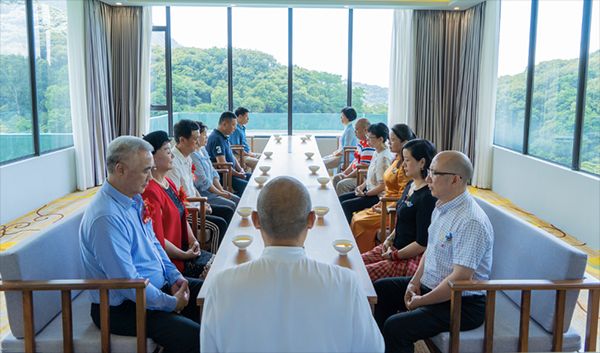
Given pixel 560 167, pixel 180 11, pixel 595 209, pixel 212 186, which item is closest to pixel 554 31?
pixel 560 167

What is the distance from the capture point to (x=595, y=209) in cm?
496

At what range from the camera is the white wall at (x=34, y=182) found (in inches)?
222

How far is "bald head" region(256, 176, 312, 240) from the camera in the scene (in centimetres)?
150

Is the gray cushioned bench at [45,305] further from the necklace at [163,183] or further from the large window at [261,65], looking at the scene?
the large window at [261,65]

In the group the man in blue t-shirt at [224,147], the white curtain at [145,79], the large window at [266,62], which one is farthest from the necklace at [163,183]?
the large window at [266,62]

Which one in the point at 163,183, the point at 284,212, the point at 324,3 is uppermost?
the point at 324,3

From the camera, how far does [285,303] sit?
4.73 ft

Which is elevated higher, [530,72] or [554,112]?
[530,72]

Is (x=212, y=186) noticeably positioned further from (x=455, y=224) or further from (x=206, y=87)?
(x=206, y=87)

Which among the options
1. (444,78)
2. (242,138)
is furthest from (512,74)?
(242,138)

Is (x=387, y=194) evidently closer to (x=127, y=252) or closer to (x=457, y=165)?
(x=457, y=165)

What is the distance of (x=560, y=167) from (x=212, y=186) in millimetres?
3426

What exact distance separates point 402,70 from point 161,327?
22.6ft

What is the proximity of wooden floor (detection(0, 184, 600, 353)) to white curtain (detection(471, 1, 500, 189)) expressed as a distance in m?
0.28
